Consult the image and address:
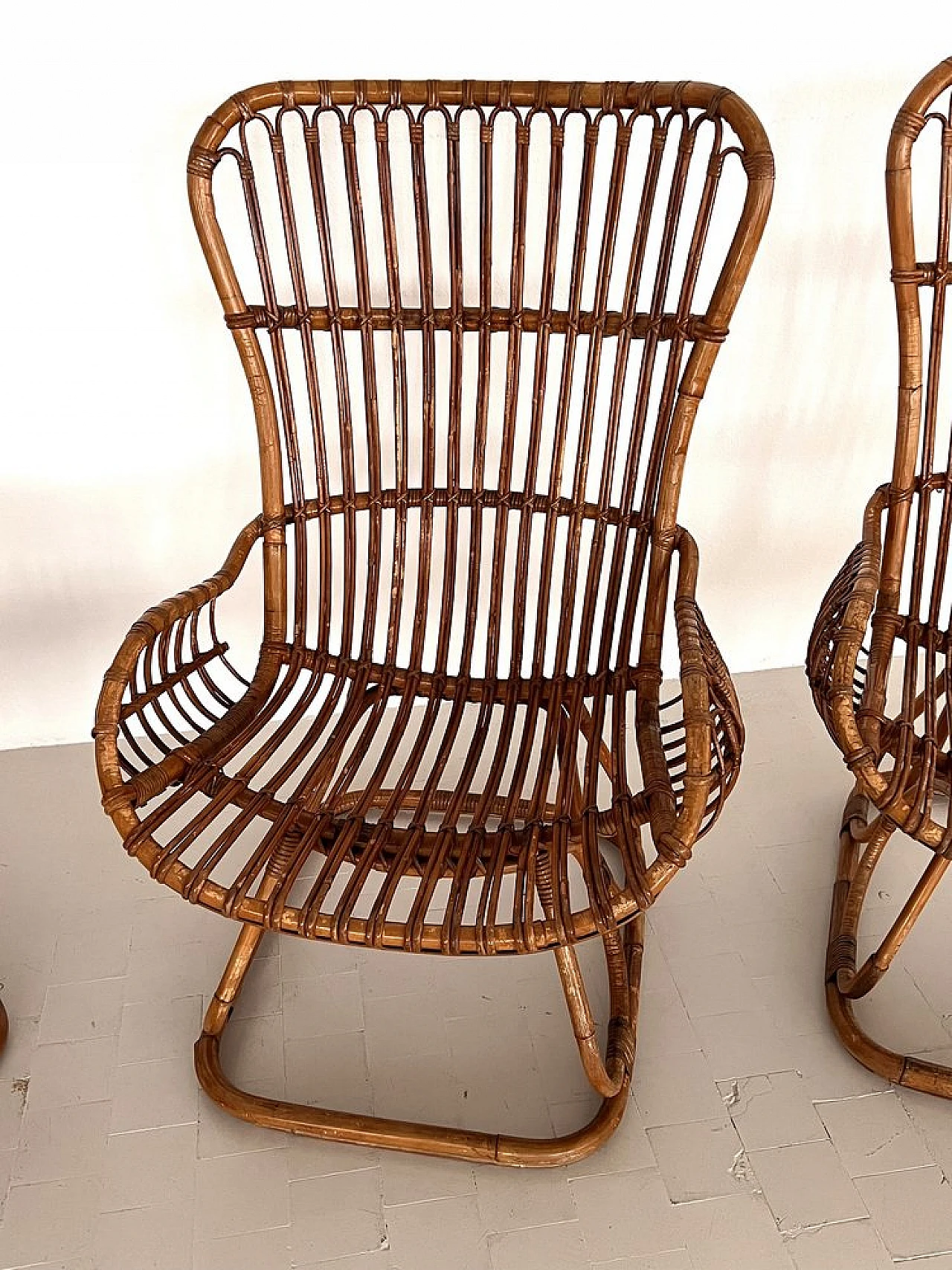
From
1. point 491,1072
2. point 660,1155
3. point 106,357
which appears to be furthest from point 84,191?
point 660,1155

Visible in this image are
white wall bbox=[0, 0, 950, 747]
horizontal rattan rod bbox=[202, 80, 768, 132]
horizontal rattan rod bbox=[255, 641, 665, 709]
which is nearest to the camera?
horizontal rattan rod bbox=[202, 80, 768, 132]

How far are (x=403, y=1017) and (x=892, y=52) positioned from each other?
5.56 ft

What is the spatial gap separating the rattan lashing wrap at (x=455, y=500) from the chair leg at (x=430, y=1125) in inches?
7.4

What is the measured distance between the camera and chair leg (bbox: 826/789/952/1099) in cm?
162

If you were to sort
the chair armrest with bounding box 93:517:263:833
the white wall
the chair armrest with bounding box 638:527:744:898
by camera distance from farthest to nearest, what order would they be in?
the white wall → the chair armrest with bounding box 93:517:263:833 → the chair armrest with bounding box 638:527:744:898

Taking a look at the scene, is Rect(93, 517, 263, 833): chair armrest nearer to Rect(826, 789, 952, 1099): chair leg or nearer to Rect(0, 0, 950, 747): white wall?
Rect(0, 0, 950, 747): white wall

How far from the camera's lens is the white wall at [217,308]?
1.84 meters

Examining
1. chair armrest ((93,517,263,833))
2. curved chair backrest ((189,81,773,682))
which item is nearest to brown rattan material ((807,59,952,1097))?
curved chair backrest ((189,81,773,682))

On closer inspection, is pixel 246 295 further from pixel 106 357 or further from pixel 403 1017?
pixel 403 1017

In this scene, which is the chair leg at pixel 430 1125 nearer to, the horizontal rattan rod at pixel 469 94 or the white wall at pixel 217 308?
the white wall at pixel 217 308

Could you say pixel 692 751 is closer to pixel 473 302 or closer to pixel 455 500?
pixel 455 500

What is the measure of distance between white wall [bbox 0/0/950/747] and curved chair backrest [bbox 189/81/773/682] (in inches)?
4.1

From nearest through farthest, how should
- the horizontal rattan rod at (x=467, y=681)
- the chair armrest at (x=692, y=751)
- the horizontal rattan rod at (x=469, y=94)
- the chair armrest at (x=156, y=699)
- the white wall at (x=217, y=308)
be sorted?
1. the chair armrest at (x=692, y=751)
2. the chair armrest at (x=156, y=699)
3. the horizontal rattan rod at (x=469, y=94)
4. the horizontal rattan rod at (x=467, y=681)
5. the white wall at (x=217, y=308)

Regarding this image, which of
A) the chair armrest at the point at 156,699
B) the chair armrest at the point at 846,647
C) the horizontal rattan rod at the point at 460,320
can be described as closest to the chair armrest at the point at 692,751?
the chair armrest at the point at 846,647
